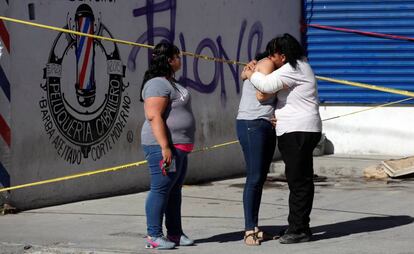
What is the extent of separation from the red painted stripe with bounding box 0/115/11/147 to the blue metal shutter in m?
5.78

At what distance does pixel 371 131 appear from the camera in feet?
43.8

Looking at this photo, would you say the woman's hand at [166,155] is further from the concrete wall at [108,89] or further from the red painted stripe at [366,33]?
the red painted stripe at [366,33]

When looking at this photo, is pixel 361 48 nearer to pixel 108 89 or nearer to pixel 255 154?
pixel 108 89

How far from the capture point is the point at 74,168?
10000mm

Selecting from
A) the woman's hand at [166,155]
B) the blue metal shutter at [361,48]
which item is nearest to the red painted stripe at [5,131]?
the woman's hand at [166,155]

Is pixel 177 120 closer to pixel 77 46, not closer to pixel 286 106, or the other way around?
pixel 286 106

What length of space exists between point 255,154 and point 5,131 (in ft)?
9.32

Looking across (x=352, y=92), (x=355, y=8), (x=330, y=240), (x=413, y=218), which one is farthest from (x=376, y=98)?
(x=330, y=240)

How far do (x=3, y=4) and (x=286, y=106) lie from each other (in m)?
3.18

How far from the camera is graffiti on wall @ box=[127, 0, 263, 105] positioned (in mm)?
10930

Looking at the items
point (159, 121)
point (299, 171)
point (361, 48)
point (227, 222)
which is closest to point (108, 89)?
point (227, 222)

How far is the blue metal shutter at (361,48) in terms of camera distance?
13148mm

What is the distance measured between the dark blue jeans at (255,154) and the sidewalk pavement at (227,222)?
32 cm

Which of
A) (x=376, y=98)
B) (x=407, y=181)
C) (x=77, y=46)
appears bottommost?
(x=407, y=181)
